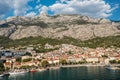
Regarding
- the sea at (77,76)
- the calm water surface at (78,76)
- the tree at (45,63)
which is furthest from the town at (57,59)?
the calm water surface at (78,76)

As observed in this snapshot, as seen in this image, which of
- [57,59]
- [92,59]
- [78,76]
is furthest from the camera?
[92,59]

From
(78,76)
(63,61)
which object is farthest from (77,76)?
(63,61)

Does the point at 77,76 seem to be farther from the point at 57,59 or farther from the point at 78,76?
the point at 57,59

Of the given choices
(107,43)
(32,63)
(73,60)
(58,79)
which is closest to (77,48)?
(107,43)

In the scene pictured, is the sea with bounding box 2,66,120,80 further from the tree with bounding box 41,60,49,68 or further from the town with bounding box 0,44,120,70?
the tree with bounding box 41,60,49,68

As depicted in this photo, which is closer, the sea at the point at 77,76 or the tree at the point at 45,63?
the sea at the point at 77,76

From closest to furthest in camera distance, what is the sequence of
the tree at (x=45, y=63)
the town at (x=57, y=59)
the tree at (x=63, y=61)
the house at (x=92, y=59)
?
the town at (x=57, y=59) → the tree at (x=45, y=63) → the tree at (x=63, y=61) → the house at (x=92, y=59)

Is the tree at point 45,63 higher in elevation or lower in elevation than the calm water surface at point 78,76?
higher

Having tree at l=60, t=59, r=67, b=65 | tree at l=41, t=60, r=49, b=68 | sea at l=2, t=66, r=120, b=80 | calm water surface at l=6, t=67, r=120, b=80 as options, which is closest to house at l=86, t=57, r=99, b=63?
tree at l=60, t=59, r=67, b=65

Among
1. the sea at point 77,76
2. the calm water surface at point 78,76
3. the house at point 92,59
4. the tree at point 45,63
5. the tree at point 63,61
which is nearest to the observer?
the calm water surface at point 78,76

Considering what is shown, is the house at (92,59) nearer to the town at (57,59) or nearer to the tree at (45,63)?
the town at (57,59)

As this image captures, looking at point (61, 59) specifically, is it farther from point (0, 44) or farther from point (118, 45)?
point (0, 44)
